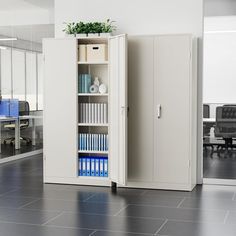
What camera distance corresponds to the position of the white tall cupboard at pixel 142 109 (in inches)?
251

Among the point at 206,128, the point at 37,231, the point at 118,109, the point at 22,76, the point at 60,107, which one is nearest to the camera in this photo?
the point at 37,231

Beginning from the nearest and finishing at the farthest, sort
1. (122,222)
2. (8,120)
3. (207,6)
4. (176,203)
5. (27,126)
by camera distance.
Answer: (122,222)
(176,203)
(207,6)
(8,120)
(27,126)

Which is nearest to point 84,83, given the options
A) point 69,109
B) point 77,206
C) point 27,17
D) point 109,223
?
point 69,109

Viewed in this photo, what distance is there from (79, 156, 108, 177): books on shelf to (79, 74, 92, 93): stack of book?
98cm

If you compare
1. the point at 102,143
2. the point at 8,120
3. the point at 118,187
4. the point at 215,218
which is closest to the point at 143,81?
the point at 102,143

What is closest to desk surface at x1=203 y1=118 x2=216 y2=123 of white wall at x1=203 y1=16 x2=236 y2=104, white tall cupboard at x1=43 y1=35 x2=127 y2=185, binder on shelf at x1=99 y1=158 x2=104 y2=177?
white wall at x1=203 y1=16 x2=236 y2=104

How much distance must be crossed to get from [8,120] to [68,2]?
11.5 feet

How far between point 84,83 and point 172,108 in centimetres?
133

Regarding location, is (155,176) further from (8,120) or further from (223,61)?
(8,120)

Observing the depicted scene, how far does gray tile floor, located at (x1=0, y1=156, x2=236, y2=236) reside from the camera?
4513 millimetres

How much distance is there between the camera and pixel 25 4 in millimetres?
10219

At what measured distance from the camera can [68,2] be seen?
24.1 ft

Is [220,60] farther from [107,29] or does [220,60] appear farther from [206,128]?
[107,29]

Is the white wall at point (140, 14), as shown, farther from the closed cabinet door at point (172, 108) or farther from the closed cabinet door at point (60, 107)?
the closed cabinet door at point (60, 107)
